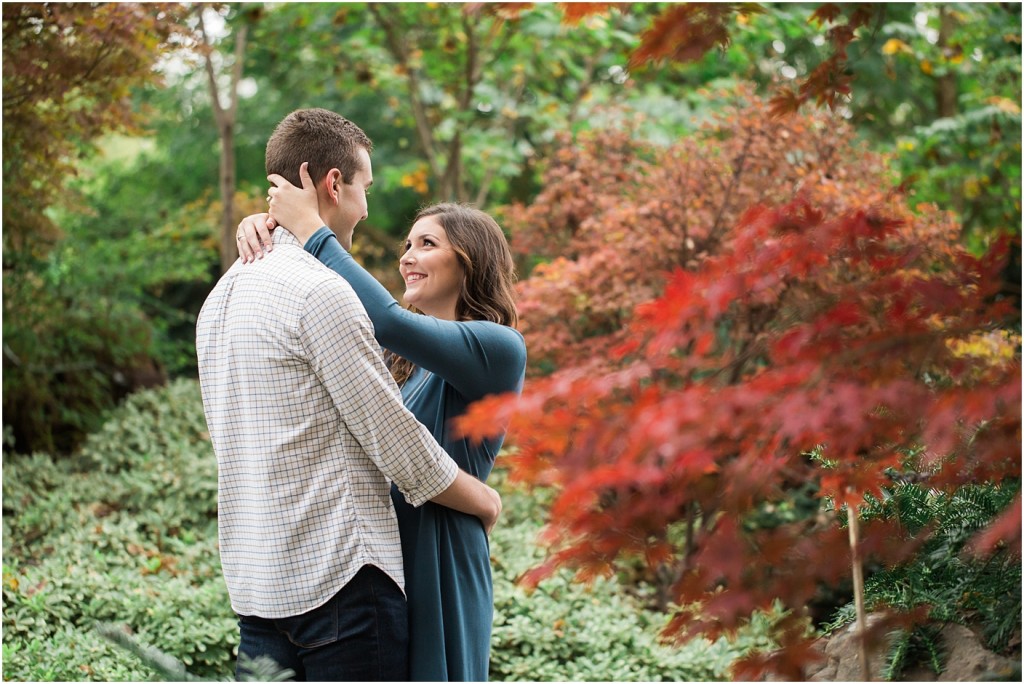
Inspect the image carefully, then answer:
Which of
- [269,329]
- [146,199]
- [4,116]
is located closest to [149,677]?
[269,329]

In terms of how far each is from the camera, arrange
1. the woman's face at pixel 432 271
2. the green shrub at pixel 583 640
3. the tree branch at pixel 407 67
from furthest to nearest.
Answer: the tree branch at pixel 407 67 < the green shrub at pixel 583 640 < the woman's face at pixel 432 271

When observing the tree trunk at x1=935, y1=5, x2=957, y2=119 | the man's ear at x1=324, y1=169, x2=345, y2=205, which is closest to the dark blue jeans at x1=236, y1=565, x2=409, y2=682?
the man's ear at x1=324, y1=169, x2=345, y2=205

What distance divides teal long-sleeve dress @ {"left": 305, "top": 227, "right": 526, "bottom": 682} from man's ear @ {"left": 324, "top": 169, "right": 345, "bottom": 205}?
93 mm

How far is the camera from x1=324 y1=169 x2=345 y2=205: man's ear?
2064 mm

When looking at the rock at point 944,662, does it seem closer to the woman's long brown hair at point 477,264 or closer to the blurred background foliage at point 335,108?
the woman's long brown hair at point 477,264

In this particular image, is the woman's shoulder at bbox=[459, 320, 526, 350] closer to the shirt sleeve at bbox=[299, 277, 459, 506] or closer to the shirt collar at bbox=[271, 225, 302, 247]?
the shirt sleeve at bbox=[299, 277, 459, 506]

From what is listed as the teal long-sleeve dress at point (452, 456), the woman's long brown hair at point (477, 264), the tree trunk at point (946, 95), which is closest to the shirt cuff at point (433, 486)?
the teal long-sleeve dress at point (452, 456)

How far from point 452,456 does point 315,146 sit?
786mm

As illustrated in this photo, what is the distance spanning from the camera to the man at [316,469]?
5.98ft

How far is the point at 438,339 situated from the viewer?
→ 6.56 ft

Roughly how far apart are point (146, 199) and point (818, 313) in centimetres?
802

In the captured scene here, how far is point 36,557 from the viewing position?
4.32 m

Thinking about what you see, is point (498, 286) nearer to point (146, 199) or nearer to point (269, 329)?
point (269, 329)

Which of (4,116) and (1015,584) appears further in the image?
(4,116)
